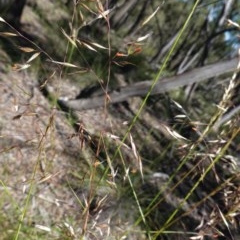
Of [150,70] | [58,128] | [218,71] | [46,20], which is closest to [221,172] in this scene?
[218,71]

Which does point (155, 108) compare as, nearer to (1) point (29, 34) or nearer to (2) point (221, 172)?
(2) point (221, 172)

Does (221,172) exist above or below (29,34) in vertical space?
below

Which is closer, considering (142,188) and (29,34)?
(142,188)

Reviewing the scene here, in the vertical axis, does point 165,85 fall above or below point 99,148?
below

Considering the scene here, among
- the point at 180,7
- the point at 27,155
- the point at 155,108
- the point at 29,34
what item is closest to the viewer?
the point at 27,155

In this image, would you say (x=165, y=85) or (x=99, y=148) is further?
(x=165, y=85)

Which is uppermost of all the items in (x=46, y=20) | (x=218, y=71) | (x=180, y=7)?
(x=218, y=71)

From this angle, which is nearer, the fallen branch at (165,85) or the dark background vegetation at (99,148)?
the dark background vegetation at (99,148)

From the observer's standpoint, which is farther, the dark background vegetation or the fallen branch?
the fallen branch
